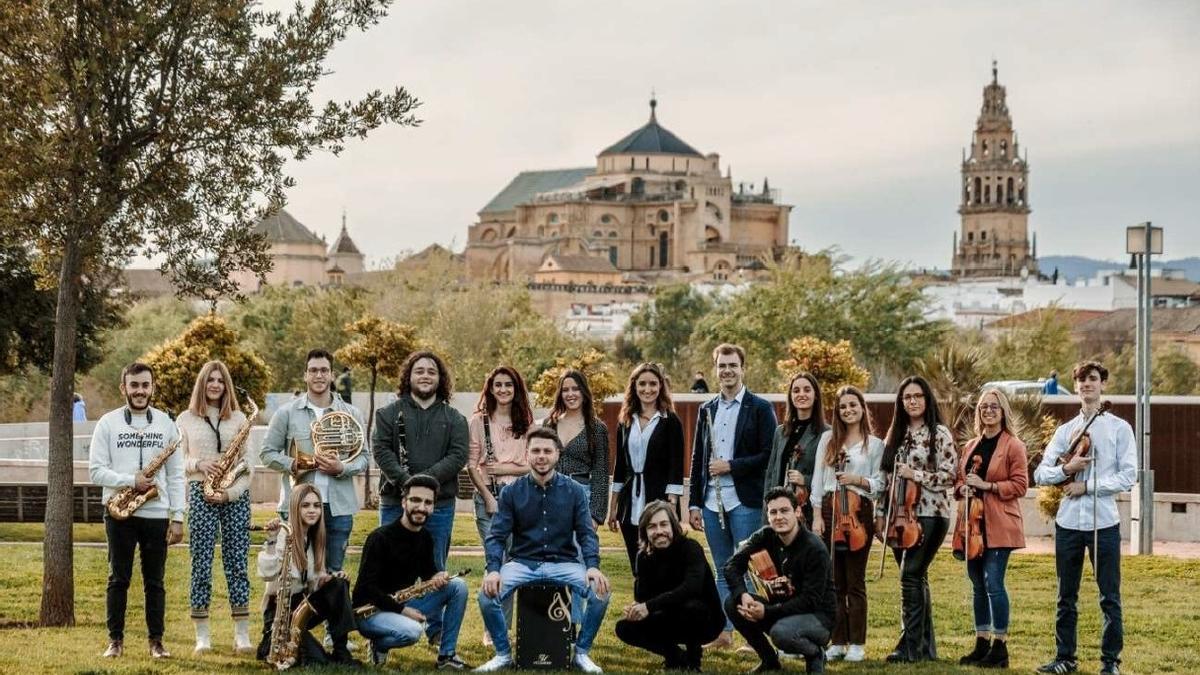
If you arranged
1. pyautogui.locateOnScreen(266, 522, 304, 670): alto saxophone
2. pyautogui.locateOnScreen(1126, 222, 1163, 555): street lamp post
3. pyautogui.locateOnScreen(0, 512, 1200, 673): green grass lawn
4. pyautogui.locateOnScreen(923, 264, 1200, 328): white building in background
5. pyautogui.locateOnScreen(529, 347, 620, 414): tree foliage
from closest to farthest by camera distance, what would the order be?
pyautogui.locateOnScreen(266, 522, 304, 670): alto saxophone → pyautogui.locateOnScreen(0, 512, 1200, 673): green grass lawn → pyautogui.locateOnScreen(1126, 222, 1163, 555): street lamp post → pyautogui.locateOnScreen(529, 347, 620, 414): tree foliage → pyautogui.locateOnScreen(923, 264, 1200, 328): white building in background

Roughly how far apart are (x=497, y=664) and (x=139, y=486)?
8.14 feet

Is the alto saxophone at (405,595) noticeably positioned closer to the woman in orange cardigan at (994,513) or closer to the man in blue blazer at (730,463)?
the man in blue blazer at (730,463)

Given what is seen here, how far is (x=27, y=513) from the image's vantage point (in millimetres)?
21438

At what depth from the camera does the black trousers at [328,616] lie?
1070 centimetres

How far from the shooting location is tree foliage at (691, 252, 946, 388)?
65.0 meters

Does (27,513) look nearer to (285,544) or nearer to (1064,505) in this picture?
(285,544)

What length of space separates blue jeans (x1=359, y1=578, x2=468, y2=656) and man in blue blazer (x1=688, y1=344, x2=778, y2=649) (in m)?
1.71

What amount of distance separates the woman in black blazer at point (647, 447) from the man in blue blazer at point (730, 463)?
0.54ft

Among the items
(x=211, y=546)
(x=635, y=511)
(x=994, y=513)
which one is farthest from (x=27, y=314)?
(x=994, y=513)

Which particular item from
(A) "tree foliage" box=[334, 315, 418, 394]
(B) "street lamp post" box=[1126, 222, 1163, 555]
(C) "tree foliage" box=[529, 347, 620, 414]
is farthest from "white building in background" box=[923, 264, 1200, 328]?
(B) "street lamp post" box=[1126, 222, 1163, 555]

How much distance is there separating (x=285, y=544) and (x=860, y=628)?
3619 millimetres

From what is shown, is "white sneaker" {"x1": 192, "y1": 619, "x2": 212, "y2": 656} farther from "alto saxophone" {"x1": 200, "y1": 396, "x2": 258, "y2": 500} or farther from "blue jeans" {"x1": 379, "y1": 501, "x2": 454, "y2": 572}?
"blue jeans" {"x1": 379, "y1": 501, "x2": 454, "y2": 572}

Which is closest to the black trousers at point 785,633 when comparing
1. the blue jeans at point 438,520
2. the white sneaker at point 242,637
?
the blue jeans at point 438,520

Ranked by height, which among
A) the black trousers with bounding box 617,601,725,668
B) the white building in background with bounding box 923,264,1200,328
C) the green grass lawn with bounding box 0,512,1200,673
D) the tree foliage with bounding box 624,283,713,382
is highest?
the white building in background with bounding box 923,264,1200,328
